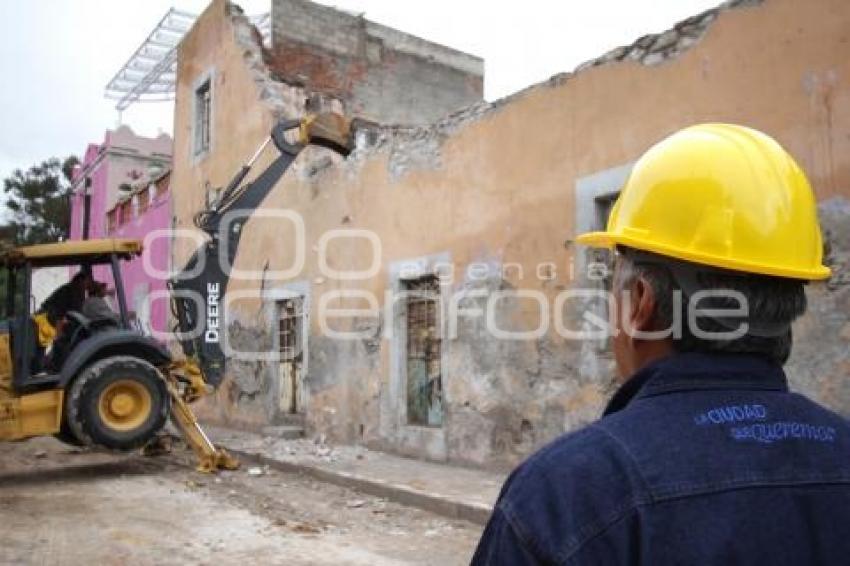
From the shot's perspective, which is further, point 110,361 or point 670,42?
point 110,361

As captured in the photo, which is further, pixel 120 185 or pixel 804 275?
pixel 120 185

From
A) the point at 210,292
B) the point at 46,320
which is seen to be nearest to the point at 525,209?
the point at 210,292

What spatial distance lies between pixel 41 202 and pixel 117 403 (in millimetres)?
31195

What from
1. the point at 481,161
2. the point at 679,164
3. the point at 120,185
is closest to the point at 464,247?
the point at 481,161

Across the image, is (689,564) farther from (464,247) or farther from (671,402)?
(464,247)

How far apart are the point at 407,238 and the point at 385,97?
9.48m

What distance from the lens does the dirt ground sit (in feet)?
17.2

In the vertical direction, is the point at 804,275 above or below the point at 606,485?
above

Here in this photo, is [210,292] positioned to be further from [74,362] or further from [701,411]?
[701,411]

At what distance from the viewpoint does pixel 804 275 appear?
1.18 m

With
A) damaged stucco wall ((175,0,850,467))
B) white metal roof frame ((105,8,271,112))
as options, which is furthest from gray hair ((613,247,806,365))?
white metal roof frame ((105,8,271,112))

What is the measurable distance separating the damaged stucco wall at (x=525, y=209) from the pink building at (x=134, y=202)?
5770 millimetres

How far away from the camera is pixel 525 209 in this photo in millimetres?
7762

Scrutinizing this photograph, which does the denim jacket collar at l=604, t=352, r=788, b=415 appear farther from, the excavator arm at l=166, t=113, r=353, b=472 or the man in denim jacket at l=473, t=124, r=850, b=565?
the excavator arm at l=166, t=113, r=353, b=472
